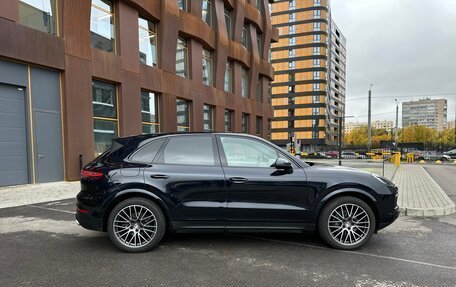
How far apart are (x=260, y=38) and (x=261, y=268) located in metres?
28.3

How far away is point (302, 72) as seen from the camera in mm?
73312

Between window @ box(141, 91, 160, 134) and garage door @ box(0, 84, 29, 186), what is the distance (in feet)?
18.1

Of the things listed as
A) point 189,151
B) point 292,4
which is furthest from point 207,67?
point 292,4

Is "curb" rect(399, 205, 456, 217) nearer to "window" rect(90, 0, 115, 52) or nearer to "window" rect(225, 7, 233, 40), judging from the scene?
"window" rect(90, 0, 115, 52)

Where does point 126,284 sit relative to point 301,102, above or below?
below

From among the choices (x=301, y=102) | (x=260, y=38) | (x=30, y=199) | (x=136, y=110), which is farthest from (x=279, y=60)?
(x=30, y=199)

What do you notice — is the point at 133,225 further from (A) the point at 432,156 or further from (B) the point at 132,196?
(A) the point at 432,156

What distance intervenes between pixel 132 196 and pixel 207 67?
1734 cm

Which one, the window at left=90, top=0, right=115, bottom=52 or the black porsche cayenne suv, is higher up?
the window at left=90, top=0, right=115, bottom=52

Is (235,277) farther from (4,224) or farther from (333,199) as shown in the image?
(4,224)

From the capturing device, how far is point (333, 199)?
4.37 m

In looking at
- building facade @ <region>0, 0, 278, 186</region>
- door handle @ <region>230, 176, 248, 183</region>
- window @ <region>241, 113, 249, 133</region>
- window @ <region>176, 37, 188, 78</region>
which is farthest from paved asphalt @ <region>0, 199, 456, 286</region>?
window @ <region>241, 113, 249, 133</region>

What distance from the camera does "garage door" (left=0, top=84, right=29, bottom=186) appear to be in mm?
9609

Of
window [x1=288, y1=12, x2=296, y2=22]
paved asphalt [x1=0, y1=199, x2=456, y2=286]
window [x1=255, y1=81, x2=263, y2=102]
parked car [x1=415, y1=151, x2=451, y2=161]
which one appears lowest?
parked car [x1=415, y1=151, x2=451, y2=161]
